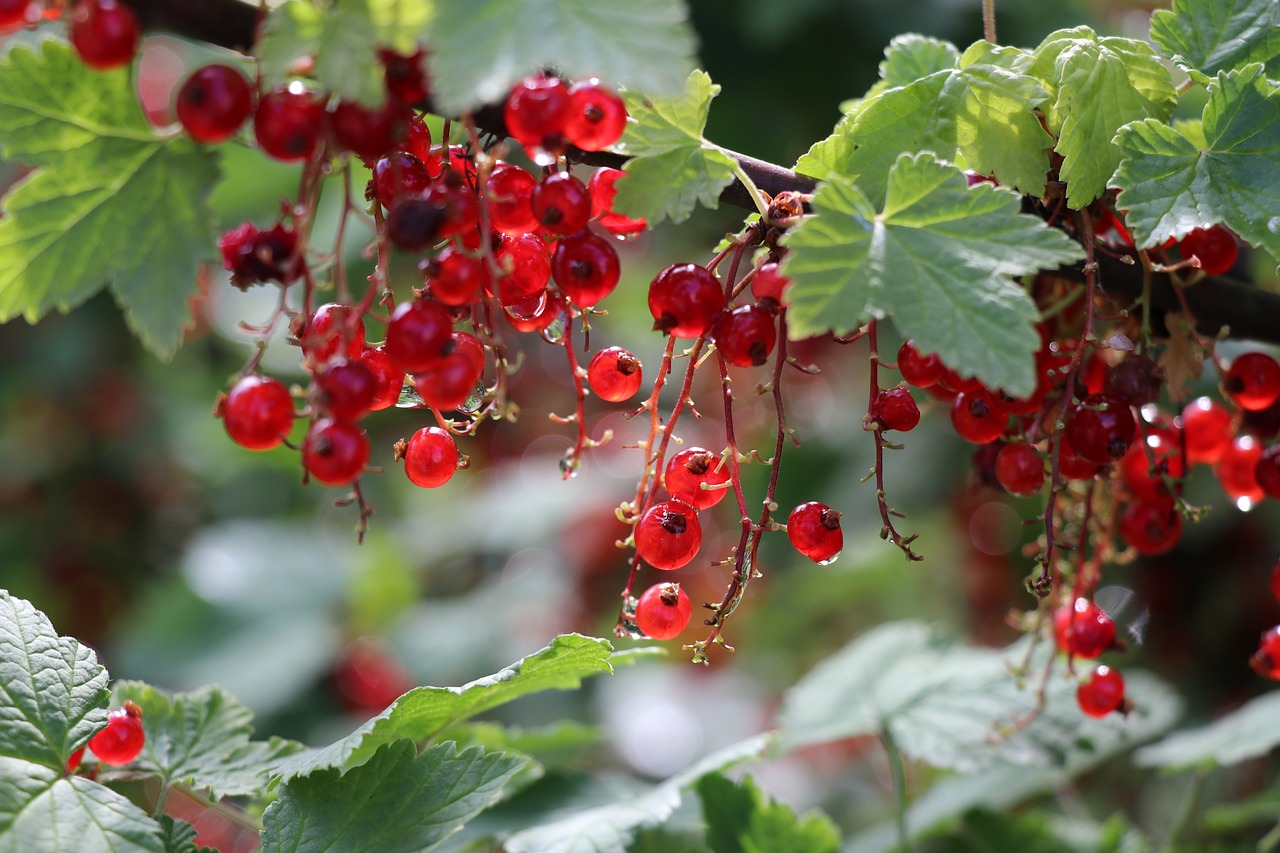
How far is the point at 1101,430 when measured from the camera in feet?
2.70

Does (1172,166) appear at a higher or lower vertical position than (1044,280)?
higher

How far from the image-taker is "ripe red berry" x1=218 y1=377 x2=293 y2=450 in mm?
669

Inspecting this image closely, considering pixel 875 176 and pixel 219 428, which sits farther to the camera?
pixel 219 428

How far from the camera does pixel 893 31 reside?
1.66 metres

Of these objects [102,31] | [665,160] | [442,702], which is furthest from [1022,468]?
[102,31]

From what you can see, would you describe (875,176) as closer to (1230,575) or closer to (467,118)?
(467,118)

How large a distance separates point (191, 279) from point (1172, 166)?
2.19 feet

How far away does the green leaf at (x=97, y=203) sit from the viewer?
0.63m

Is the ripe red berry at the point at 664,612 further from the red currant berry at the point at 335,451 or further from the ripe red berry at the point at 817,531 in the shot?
the red currant berry at the point at 335,451

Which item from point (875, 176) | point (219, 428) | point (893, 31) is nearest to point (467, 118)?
point (875, 176)

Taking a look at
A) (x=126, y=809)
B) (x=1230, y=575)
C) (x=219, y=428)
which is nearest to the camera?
(x=126, y=809)

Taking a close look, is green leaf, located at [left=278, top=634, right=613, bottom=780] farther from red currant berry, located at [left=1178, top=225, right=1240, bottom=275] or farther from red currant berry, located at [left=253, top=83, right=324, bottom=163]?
red currant berry, located at [left=1178, top=225, right=1240, bottom=275]

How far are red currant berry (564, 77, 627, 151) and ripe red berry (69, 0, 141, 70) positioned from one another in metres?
0.25

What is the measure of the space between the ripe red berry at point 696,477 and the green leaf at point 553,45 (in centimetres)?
33
